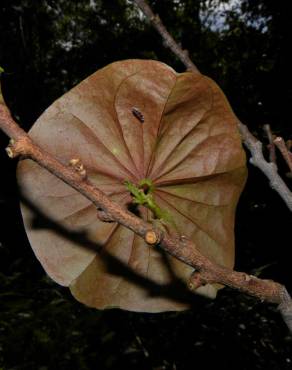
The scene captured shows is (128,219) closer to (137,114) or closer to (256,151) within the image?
(137,114)

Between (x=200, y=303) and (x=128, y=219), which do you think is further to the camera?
(x=200, y=303)

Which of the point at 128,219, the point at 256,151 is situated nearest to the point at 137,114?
the point at 256,151

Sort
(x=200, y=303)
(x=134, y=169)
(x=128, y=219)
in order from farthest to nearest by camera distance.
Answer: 1. (x=200, y=303)
2. (x=134, y=169)
3. (x=128, y=219)

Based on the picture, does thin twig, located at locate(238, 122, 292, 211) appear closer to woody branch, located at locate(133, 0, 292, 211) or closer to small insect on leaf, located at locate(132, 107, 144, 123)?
woody branch, located at locate(133, 0, 292, 211)

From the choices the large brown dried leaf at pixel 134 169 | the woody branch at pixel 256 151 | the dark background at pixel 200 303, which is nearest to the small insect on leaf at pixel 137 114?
the large brown dried leaf at pixel 134 169

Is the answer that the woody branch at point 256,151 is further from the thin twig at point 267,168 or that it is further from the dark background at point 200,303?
the dark background at point 200,303

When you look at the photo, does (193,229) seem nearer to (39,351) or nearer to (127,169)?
(127,169)
